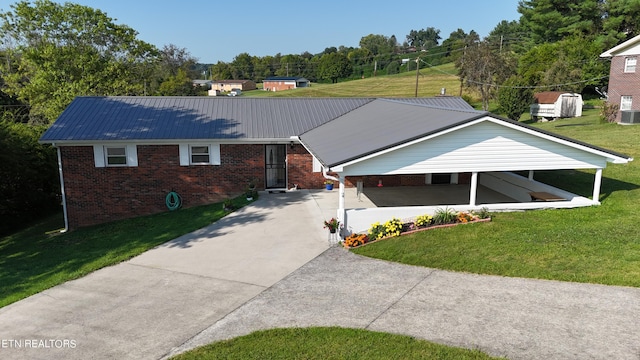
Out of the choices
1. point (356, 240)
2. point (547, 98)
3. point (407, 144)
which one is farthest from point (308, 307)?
point (547, 98)

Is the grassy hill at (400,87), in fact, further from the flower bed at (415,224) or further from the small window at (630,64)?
the flower bed at (415,224)

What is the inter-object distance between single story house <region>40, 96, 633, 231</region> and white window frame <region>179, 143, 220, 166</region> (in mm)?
42

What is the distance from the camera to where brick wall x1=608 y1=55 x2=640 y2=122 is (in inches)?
1258

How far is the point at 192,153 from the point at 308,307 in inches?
414

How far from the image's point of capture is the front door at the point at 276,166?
18391 mm

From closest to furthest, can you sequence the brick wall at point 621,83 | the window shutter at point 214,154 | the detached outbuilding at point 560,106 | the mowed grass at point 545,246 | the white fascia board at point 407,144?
the mowed grass at point 545,246, the white fascia board at point 407,144, the window shutter at point 214,154, the brick wall at point 621,83, the detached outbuilding at point 560,106

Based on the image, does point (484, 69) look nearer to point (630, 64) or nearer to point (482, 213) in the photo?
point (630, 64)

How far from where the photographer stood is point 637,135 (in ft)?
83.8

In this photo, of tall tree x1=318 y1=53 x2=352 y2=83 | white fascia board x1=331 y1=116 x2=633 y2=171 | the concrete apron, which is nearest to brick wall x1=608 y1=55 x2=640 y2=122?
white fascia board x1=331 y1=116 x2=633 y2=171

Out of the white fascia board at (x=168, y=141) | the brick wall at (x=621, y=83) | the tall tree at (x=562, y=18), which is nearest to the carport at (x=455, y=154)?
the white fascia board at (x=168, y=141)

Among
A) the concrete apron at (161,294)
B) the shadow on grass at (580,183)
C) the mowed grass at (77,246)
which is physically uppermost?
the shadow on grass at (580,183)

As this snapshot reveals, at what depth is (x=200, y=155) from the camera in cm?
1755

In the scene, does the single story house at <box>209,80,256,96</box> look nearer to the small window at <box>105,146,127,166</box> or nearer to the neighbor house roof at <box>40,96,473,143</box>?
the neighbor house roof at <box>40,96,473,143</box>

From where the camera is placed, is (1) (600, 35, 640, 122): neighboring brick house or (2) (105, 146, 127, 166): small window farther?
(1) (600, 35, 640, 122): neighboring brick house
